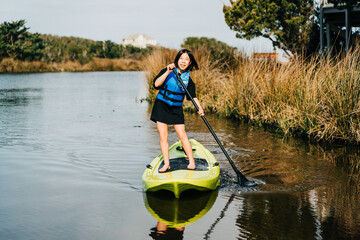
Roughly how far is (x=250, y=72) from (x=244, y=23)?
433 inches

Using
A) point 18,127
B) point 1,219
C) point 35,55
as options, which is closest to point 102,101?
point 18,127

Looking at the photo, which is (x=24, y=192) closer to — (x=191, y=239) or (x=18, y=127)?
(x=191, y=239)

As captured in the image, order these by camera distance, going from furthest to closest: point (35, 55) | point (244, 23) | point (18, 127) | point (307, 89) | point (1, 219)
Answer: point (35, 55) < point (244, 23) < point (18, 127) < point (307, 89) < point (1, 219)

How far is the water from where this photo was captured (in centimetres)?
395

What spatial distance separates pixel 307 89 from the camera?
826 cm

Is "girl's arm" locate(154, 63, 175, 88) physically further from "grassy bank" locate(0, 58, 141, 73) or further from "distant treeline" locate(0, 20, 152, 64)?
"grassy bank" locate(0, 58, 141, 73)

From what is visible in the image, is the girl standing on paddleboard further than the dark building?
No

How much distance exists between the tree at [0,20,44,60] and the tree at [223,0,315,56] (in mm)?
30996

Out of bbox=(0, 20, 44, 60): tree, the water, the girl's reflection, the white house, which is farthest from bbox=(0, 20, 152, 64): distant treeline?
the white house

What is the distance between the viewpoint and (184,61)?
5.21m

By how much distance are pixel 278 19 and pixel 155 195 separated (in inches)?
680

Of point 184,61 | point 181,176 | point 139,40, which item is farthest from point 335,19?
point 139,40

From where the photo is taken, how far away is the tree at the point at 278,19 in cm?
1947

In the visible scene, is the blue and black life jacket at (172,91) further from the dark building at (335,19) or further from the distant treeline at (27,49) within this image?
the distant treeline at (27,49)
